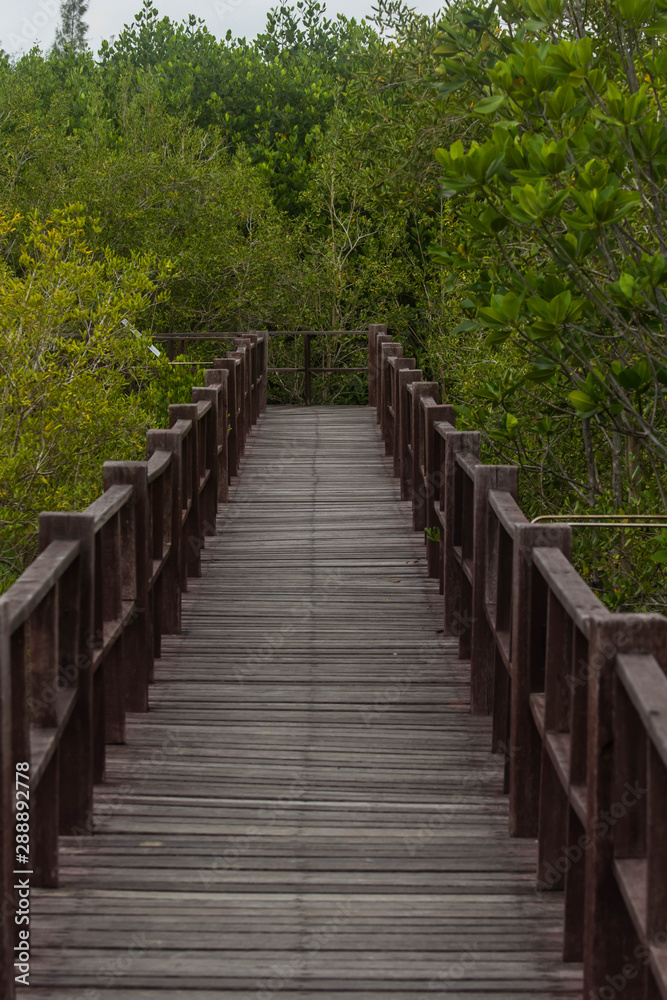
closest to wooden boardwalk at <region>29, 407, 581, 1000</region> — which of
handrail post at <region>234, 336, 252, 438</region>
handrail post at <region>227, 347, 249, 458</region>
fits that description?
handrail post at <region>227, 347, 249, 458</region>

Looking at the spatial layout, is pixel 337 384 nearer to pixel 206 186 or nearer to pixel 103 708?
pixel 206 186

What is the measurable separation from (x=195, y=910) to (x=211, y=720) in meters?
1.37

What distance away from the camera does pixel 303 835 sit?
3.35 meters

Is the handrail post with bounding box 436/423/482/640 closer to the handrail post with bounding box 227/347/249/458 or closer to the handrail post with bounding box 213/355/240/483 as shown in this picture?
the handrail post with bounding box 213/355/240/483

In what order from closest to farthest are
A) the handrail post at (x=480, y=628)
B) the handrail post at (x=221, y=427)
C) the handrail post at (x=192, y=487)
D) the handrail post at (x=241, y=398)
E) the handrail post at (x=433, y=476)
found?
the handrail post at (x=480, y=628) → the handrail post at (x=192, y=487) → the handrail post at (x=433, y=476) → the handrail post at (x=221, y=427) → the handrail post at (x=241, y=398)

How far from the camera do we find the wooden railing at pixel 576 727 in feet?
7.03

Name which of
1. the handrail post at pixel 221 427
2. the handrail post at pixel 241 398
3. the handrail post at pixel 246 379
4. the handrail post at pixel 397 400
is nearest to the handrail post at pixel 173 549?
the handrail post at pixel 221 427

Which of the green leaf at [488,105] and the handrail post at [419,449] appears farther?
the handrail post at [419,449]

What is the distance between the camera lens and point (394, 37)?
9031 mm

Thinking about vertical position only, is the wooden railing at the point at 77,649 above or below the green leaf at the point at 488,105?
below

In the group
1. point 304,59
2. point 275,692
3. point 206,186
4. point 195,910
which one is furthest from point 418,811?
point 304,59

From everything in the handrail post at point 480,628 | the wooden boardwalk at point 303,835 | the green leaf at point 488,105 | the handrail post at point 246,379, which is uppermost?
the green leaf at point 488,105

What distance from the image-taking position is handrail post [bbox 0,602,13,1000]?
226cm

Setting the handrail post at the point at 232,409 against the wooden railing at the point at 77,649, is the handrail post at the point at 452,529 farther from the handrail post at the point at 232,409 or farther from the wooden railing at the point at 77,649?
the handrail post at the point at 232,409
